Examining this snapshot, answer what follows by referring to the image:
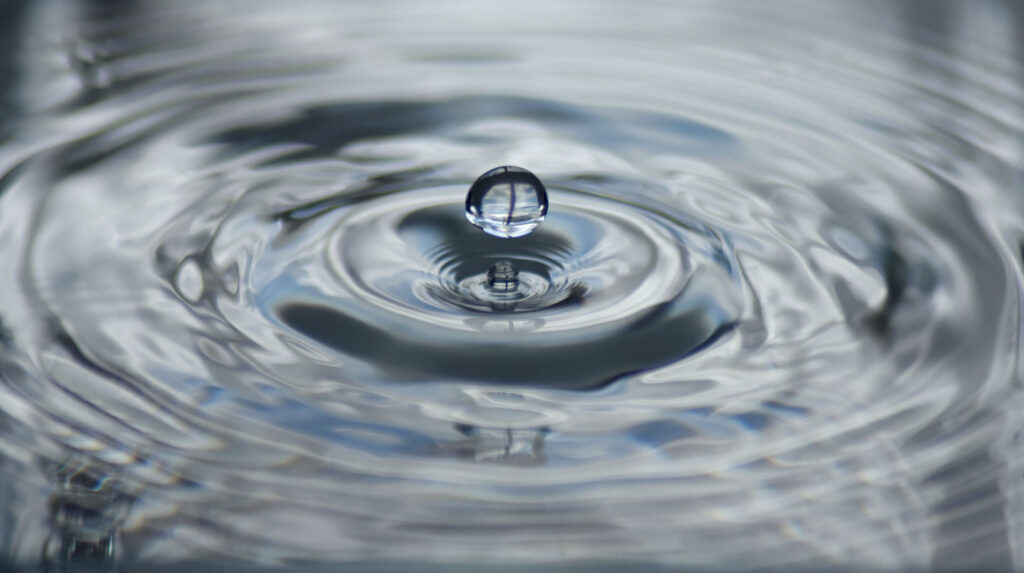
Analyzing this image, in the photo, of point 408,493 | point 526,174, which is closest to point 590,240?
point 526,174

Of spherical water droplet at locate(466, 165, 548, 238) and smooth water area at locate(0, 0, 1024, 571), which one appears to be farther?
spherical water droplet at locate(466, 165, 548, 238)

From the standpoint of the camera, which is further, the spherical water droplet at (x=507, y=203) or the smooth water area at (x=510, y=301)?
the spherical water droplet at (x=507, y=203)

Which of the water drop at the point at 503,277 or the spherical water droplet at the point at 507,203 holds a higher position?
the spherical water droplet at the point at 507,203

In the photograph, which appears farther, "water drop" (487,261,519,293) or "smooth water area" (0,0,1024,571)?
"water drop" (487,261,519,293)

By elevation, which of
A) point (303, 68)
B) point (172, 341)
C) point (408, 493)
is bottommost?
point (408, 493)

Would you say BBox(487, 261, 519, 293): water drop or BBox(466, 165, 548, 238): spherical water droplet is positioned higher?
BBox(466, 165, 548, 238): spherical water droplet

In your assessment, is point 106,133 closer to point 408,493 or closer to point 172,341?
point 172,341
